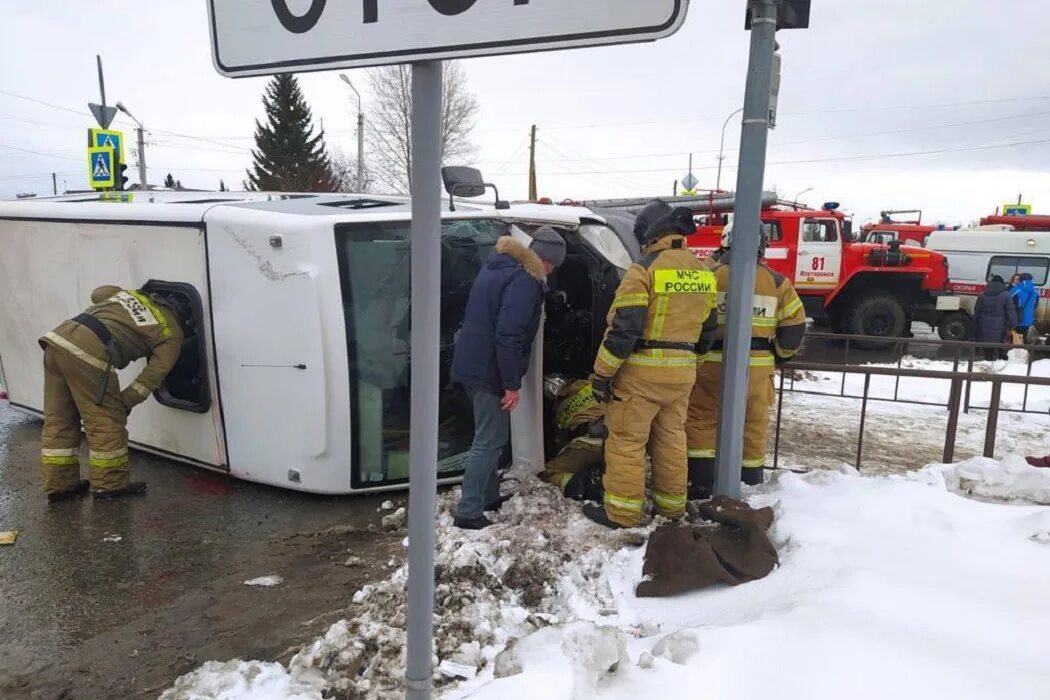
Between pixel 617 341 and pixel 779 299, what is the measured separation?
123 centimetres

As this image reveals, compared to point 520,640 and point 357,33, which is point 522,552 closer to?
point 520,640

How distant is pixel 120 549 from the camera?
3691 millimetres

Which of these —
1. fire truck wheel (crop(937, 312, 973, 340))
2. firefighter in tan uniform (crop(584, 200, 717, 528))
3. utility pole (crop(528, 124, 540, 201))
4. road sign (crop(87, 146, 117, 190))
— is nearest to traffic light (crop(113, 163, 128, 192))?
road sign (crop(87, 146, 117, 190))

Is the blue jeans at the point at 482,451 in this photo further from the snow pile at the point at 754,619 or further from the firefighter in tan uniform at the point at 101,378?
the firefighter in tan uniform at the point at 101,378

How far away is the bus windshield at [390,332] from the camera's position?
3949mm

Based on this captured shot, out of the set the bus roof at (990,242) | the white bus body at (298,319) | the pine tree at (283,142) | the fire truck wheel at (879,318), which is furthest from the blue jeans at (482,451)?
the pine tree at (283,142)

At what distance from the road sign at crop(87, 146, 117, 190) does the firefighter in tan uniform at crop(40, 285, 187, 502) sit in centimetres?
631

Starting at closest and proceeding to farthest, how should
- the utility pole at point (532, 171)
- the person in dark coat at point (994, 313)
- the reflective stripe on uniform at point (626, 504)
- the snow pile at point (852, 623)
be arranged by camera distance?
1. the snow pile at point (852, 623)
2. the reflective stripe on uniform at point (626, 504)
3. the person in dark coat at point (994, 313)
4. the utility pole at point (532, 171)

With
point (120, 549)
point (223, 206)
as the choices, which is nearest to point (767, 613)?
point (120, 549)

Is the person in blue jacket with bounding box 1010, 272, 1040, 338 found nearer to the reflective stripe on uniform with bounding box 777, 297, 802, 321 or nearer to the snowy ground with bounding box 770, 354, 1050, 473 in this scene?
the snowy ground with bounding box 770, 354, 1050, 473

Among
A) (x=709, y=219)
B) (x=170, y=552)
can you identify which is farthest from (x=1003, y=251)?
(x=170, y=552)

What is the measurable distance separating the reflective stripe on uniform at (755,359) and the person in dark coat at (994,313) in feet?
31.2

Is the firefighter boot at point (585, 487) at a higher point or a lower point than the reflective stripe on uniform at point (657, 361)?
lower

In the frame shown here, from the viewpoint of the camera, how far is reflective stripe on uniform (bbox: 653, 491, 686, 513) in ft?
12.5
